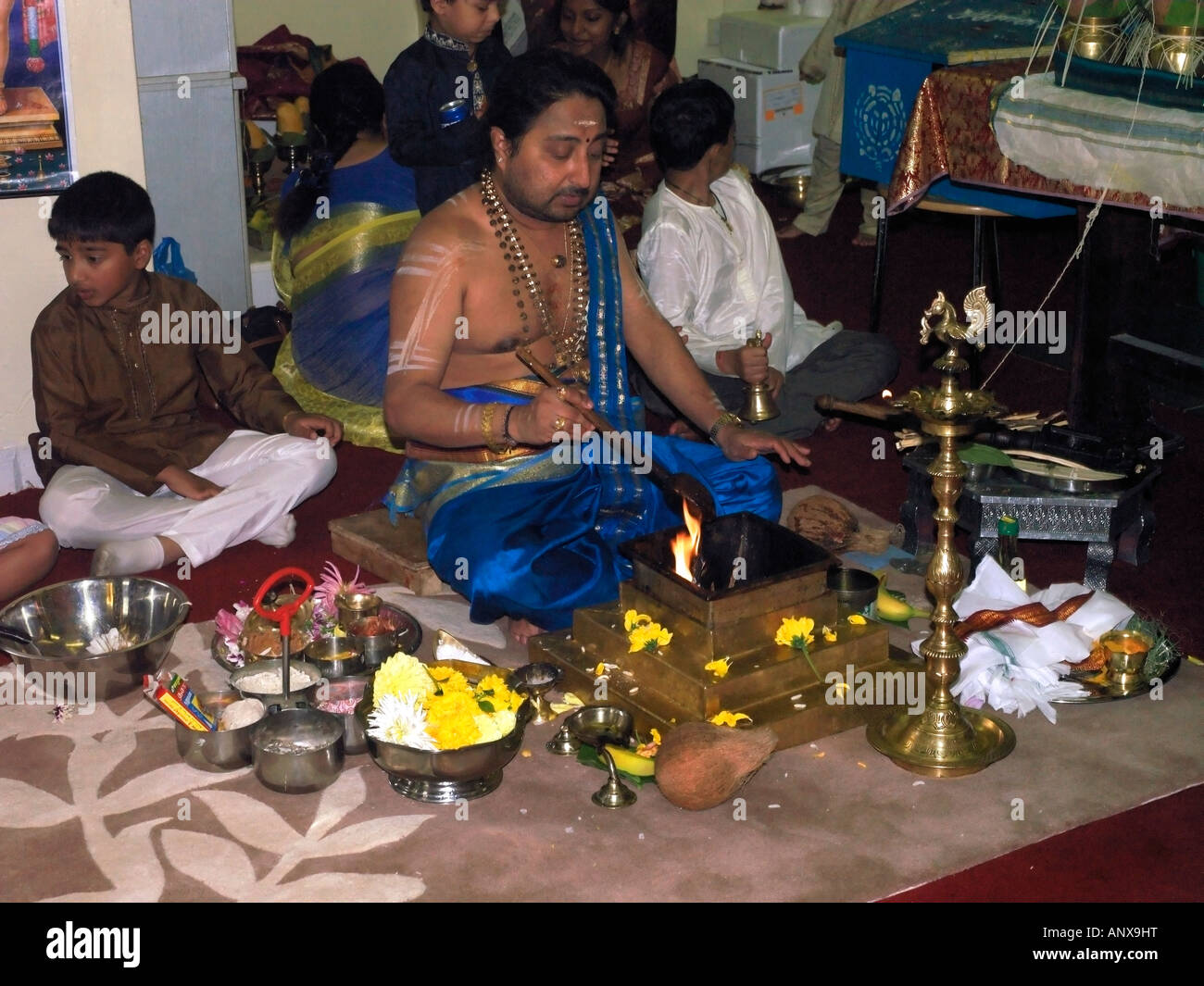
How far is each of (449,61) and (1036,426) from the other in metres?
2.42

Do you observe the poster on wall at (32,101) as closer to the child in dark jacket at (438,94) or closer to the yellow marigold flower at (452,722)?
the child in dark jacket at (438,94)

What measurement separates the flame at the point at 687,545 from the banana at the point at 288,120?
525 cm

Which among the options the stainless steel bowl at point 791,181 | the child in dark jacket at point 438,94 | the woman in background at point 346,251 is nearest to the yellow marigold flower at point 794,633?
the woman in background at point 346,251

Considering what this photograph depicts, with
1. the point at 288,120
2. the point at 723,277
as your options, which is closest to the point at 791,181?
the point at 288,120

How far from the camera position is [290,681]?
3.56 meters

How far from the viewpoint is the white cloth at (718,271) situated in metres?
5.24

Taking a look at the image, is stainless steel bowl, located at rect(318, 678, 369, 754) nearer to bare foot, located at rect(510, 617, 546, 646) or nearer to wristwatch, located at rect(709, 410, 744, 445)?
bare foot, located at rect(510, 617, 546, 646)

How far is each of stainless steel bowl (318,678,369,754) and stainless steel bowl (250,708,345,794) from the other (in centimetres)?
3

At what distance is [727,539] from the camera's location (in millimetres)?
3709

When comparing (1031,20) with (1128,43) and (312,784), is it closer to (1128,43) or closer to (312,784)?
(1128,43)

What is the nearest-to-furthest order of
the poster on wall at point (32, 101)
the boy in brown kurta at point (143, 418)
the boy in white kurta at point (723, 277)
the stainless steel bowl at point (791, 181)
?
1. the boy in brown kurta at point (143, 418)
2. the poster on wall at point (32, 101)
3. the boy in white kurta at point (723, 277)
4. the stainless steel bowl at point (791, 181)

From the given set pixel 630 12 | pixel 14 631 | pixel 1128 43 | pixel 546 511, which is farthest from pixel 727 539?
pixel 630 12

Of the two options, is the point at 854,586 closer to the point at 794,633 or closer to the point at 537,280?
the point at 794,633

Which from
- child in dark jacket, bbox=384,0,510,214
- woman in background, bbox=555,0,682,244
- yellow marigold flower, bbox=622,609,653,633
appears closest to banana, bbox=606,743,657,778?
yellow marigold flower, bbox=622,609,653,633
